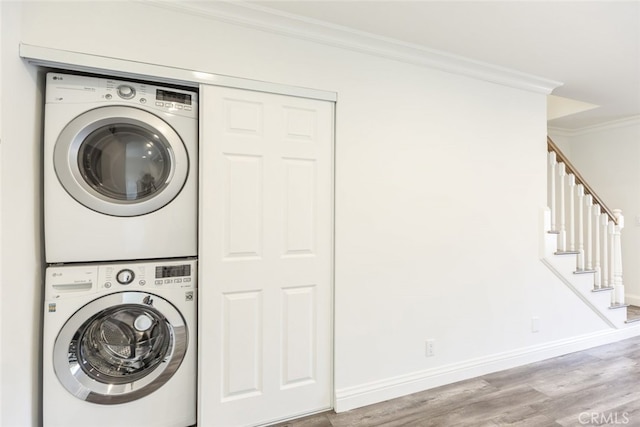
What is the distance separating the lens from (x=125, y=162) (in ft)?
5.61

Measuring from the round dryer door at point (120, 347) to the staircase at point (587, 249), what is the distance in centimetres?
304

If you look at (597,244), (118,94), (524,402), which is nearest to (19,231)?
(118,94)

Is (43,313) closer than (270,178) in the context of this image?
Yes

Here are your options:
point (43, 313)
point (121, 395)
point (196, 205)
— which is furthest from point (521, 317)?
point (43, 313)

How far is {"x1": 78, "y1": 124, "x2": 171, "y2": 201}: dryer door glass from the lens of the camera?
165 cm

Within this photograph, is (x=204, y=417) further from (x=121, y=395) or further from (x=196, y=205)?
(x=196, y=205)

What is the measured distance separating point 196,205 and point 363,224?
1076 mm

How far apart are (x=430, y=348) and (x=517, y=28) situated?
2255 millimetres

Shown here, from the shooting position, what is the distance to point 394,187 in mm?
2229

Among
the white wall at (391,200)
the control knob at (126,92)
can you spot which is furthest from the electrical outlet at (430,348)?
the control knob at (126,92)

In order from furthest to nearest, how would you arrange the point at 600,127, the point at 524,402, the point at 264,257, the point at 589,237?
the point at 600,127 < the point at 589,237 < the point at 524,402 < the point at 264,257

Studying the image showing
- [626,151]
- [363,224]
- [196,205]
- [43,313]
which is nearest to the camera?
[43,313]
